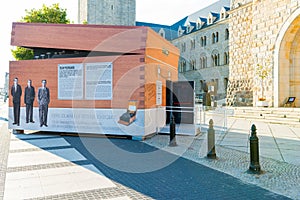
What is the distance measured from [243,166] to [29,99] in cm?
813

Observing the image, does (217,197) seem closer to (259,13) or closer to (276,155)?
(276,155)

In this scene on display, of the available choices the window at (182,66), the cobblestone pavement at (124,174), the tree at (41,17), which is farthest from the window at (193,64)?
the cobblestone pavement at (124,174)

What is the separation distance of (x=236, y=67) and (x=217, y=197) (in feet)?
75.6

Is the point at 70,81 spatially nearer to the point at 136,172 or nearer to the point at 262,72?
the point at 136,172

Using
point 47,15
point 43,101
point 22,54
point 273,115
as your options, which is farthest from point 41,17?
point 273,115

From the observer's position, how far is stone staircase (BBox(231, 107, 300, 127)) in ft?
46.3

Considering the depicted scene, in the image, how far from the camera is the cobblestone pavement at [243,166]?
14.7 feet

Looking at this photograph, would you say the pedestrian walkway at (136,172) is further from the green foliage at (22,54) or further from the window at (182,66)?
the window at (182,66)

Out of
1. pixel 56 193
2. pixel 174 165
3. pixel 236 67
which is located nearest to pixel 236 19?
pixel 236 67

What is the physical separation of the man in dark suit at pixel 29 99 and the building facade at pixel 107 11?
44358 millimetres

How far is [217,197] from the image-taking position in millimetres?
3902

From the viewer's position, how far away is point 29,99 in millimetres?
10008

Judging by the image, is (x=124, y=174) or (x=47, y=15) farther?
(x=47, y=15)

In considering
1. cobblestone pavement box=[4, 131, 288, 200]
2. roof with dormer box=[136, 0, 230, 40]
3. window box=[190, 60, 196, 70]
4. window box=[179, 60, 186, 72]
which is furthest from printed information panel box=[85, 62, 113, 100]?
window box=[179, 60, 186, 72]
